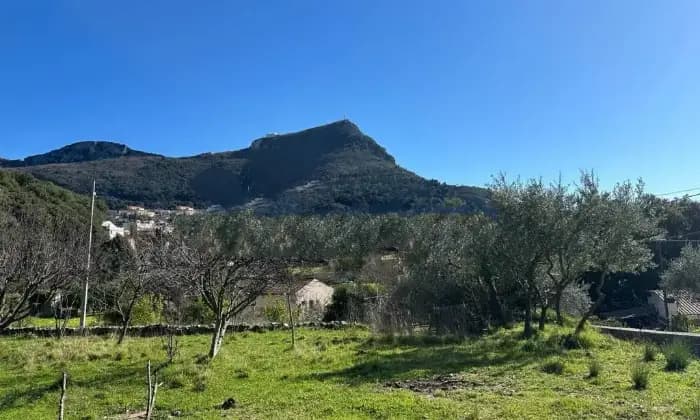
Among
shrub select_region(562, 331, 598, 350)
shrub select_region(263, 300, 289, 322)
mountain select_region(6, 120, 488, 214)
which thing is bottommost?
shrub select_region(562, 331, 598, 350)

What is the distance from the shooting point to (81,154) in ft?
474

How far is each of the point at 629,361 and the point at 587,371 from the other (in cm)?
193

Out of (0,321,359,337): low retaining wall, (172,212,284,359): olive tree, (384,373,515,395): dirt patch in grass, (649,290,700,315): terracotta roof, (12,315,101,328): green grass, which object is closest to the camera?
(384,373,515,395): dirt patch in grass

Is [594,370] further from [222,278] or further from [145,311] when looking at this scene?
[145,311]

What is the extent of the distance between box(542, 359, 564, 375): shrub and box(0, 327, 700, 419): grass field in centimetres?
12

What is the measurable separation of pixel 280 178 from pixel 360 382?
10970 centimetres

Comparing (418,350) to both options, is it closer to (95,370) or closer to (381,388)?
(381,388)

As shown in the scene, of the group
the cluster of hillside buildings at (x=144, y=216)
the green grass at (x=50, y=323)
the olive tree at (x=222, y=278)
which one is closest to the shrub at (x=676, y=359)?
the olive tree at (x=222, y=278)

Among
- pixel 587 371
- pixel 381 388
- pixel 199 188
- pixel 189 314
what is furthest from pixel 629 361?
pixel 199 188

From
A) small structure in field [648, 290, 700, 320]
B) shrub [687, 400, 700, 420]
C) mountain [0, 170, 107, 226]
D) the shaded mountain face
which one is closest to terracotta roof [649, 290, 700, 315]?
Result: small structure in field [648, 290, 700, 320]

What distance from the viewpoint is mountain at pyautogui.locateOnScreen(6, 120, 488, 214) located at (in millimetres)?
98562

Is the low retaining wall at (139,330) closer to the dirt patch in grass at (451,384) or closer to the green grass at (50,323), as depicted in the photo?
the green grass at (50,323)

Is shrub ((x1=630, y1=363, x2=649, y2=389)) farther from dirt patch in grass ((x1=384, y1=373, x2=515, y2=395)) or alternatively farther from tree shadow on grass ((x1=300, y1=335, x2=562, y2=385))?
tree shadow on grass ((x1=300, y1=335, x2=562, y2=385))

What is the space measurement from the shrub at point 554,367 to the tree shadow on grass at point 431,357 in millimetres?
748
